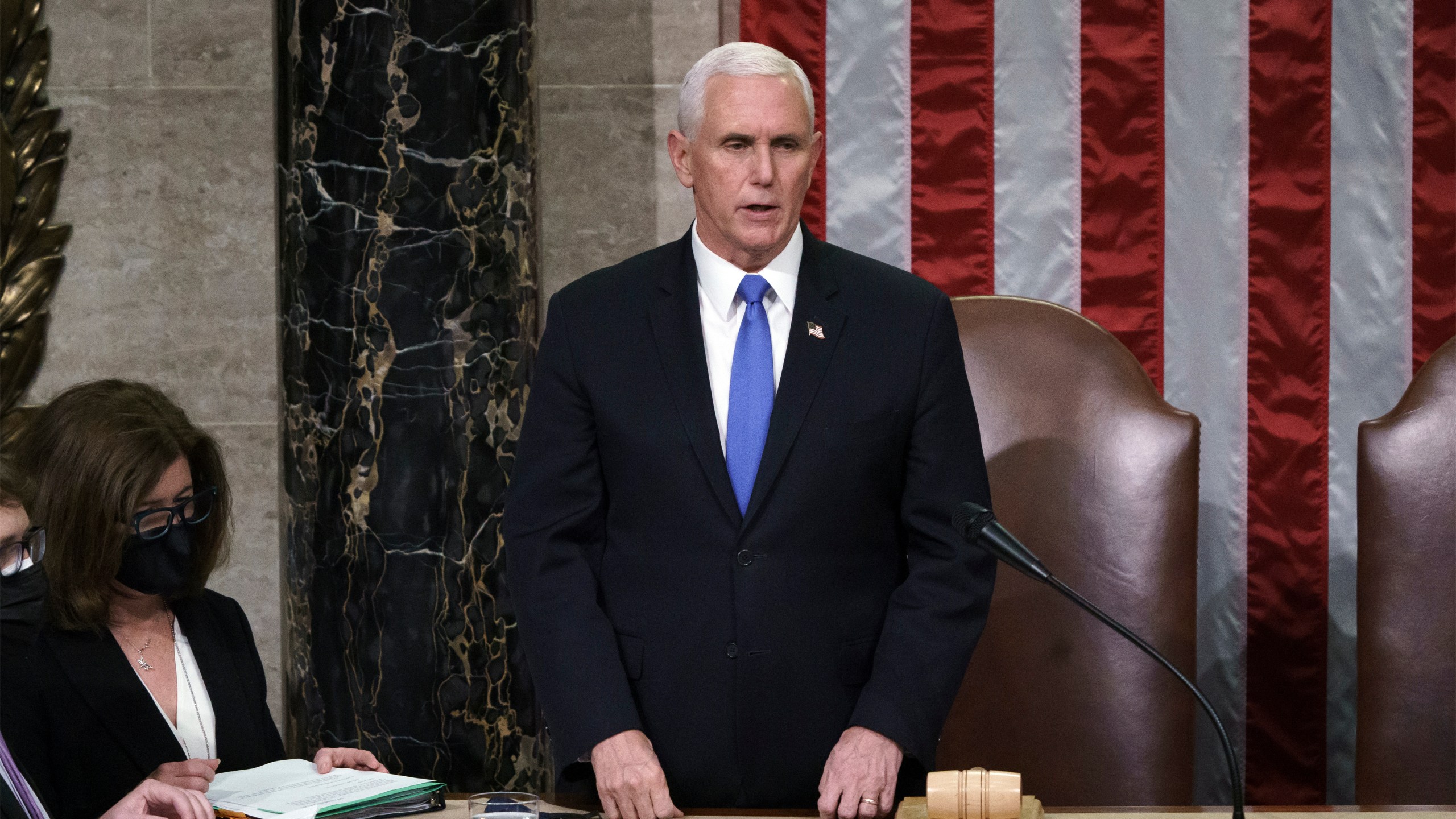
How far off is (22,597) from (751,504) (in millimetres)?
934

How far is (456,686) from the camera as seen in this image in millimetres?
2980

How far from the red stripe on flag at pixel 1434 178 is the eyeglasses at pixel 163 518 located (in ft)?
9.26

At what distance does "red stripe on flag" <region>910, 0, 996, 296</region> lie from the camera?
332cm

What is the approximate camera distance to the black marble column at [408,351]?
2.95 m

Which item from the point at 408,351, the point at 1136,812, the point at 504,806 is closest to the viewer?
the point at 504,806

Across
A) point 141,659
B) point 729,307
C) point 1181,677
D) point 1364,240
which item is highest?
point 1364,240

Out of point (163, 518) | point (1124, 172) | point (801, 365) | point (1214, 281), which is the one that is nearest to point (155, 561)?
point (163, 518)

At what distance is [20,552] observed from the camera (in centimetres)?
145

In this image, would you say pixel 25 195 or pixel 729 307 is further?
pixel 25 195

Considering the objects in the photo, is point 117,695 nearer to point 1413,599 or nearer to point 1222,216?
point 1413,599

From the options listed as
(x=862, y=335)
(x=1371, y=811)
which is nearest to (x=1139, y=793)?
(x=1371, y=811)

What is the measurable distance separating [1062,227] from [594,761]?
208 centimetres

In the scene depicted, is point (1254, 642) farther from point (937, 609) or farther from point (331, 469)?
point (331, 469)

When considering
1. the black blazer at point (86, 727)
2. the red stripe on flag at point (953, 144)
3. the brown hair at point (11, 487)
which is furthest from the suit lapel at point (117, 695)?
the red stripe on flag at point (953, 144)
